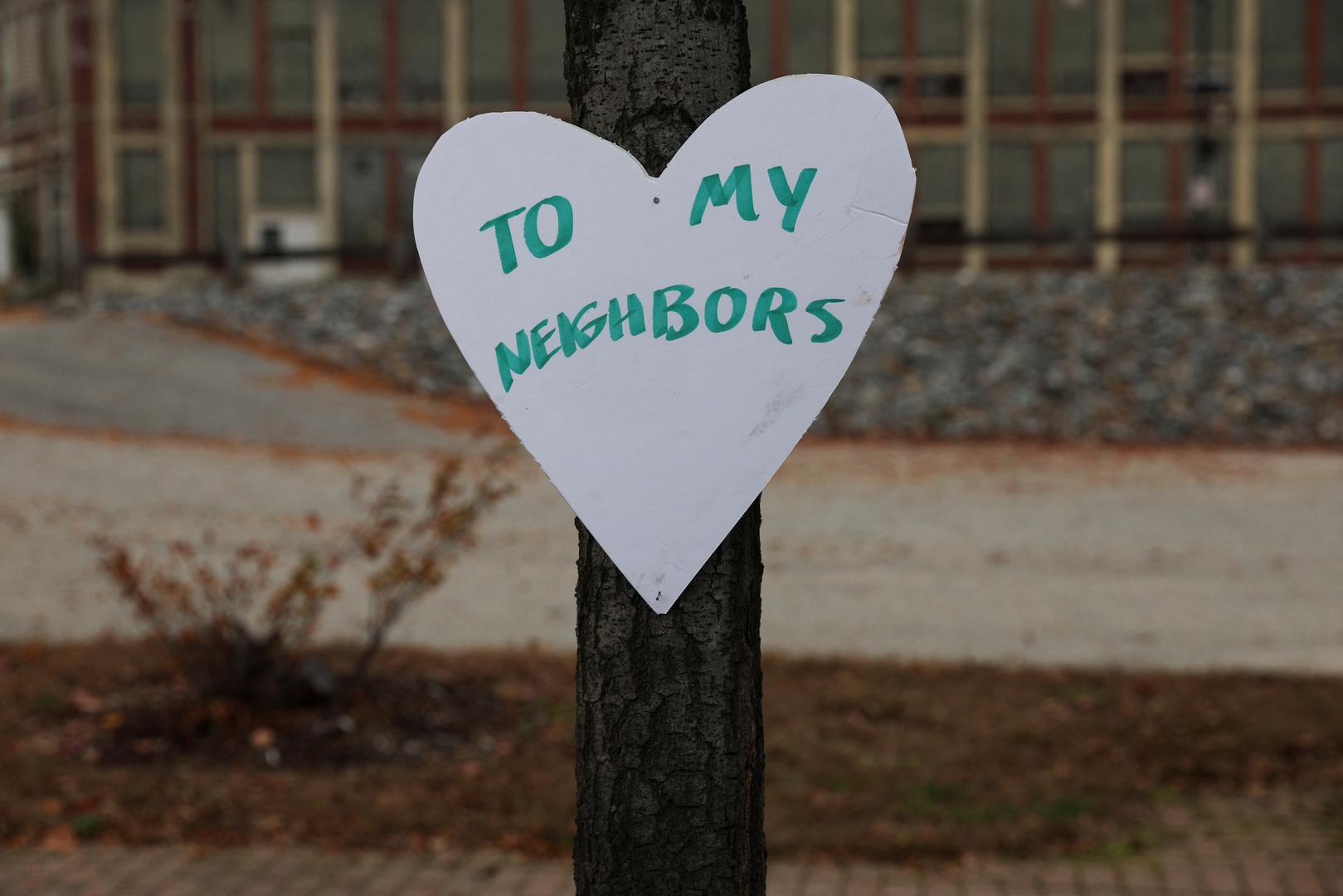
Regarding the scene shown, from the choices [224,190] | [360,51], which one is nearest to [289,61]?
[360,51]

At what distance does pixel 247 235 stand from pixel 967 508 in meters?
26.5

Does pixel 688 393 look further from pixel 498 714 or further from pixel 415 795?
pixel 498 714

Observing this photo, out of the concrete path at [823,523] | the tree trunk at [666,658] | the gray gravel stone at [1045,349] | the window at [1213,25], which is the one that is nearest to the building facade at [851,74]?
the window at [1213,25]

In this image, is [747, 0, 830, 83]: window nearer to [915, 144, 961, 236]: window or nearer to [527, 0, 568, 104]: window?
[915, 144, 961, 236]: window

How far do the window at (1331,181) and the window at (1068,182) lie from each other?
5269 millimetres

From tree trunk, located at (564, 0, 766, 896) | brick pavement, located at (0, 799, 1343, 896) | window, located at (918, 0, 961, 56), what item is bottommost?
brick pavement, located at (0, 799, 1343, 896)

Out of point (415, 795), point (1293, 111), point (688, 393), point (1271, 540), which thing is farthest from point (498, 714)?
point (1293, 111)

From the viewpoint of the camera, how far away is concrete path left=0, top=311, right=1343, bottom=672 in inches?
361

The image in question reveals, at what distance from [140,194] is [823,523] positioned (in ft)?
91.0

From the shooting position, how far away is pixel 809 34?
37.2 m

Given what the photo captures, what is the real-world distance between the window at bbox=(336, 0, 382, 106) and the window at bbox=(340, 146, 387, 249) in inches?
49.1

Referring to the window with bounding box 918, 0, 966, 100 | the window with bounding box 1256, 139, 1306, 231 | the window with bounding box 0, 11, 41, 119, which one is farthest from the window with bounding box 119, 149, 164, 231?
the window with bounding box 1256, 139, 1306, 231

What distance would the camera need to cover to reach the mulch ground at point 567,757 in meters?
5.48

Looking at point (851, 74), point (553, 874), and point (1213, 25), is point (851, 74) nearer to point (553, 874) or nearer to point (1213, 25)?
point (1213, 25)
